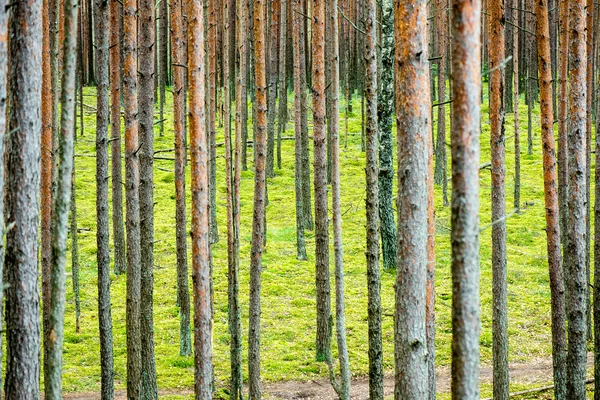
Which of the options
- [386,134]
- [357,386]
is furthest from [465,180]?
[386,134]

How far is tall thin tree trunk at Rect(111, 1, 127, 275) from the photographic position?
40.8ft

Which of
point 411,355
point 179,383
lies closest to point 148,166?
point 179,383

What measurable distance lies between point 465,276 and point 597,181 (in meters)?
5.81

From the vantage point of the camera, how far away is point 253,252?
427 inches

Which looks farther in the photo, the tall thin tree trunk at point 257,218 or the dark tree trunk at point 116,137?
the dark tree trunk at point 116,137

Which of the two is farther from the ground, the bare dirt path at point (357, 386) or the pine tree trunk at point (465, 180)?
the pine tree trunk at point (465, 180)

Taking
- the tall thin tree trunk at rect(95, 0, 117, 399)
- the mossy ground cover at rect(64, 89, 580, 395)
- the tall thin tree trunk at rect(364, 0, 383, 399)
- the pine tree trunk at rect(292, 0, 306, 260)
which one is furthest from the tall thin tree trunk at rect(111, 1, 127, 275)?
→ the pine tree trunk at rect(292, 0, 306, 260)

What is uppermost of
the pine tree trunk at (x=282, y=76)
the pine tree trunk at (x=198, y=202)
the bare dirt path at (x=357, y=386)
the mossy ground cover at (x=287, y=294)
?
the pine tree trunk at (x=282, y=76)

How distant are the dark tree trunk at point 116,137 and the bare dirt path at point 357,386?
4.05 m

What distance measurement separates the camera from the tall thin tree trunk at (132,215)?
9.69 meters

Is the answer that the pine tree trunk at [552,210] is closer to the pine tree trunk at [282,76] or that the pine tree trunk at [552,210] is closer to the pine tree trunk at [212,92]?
the pine tree trunk at [212,92]

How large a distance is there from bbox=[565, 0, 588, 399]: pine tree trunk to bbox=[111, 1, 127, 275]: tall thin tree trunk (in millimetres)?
7350

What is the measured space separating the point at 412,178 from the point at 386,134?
10627mm

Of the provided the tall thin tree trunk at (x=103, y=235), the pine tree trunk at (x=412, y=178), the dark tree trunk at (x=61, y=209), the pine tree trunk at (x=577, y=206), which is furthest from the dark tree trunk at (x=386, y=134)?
the dark tree trunk at (x=61, y=209)
